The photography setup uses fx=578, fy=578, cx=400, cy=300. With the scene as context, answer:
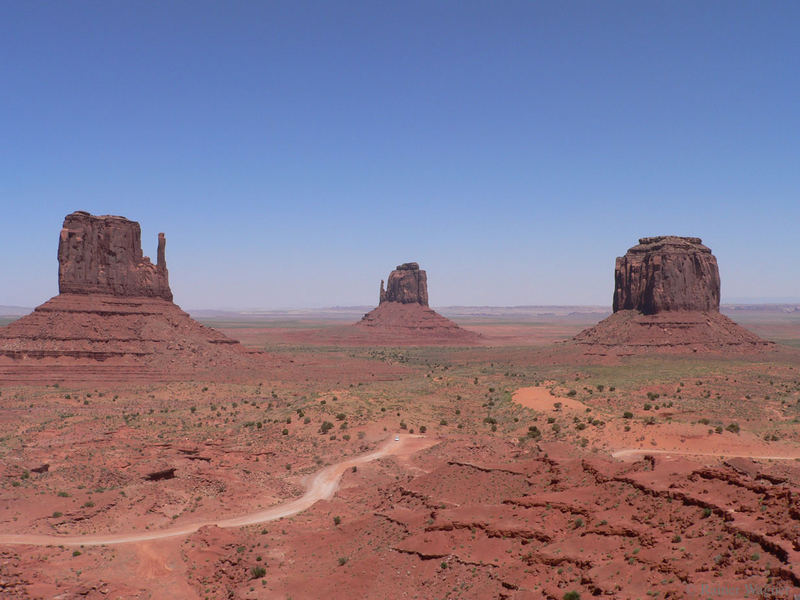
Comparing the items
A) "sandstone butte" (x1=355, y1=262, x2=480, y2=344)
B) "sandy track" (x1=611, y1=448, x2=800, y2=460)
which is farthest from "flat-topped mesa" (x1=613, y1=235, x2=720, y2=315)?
"sandy track" (x1=611, y1=448, x2=800, y2=460)

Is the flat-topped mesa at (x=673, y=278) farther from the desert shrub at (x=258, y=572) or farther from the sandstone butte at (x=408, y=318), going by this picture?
the desert shrub at (x=258, y=572)

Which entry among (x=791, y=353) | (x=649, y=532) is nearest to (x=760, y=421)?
(x=649, y=532)

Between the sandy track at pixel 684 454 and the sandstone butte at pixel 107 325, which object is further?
the sandstone butte at pixel 107 325

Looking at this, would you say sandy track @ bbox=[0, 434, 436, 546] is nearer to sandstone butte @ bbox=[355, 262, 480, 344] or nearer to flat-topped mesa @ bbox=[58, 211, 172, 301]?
flat-topped mesa @ bbox=[58, 211, 172, 301]

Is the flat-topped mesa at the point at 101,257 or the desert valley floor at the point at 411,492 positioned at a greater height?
the flat-topped mesa at the point at 101,257

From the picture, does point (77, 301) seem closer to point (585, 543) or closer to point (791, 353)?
point (585, 543)

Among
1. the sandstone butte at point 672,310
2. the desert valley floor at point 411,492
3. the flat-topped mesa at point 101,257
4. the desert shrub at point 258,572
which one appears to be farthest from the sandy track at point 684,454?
Result: the flat-topped mesa at point 101,257

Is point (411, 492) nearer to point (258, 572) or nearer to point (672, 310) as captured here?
point (258, 572)
